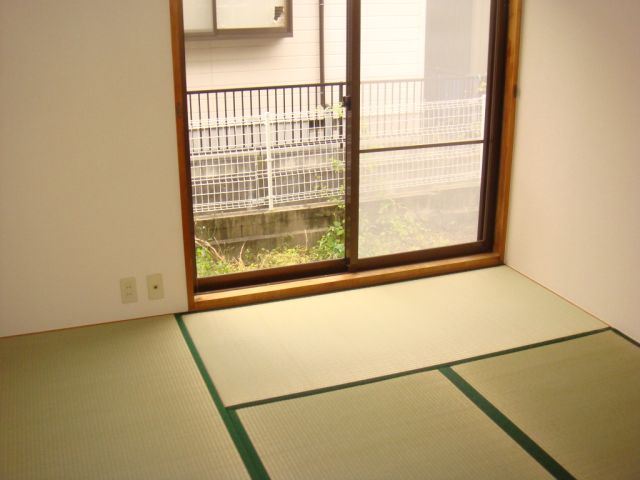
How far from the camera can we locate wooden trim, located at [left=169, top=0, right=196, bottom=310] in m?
3.36

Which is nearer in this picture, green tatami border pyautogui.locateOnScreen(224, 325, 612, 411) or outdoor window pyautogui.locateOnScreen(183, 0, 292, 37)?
green tatami border pyautogui.locateOnScreen(224, 325, 612, 411)

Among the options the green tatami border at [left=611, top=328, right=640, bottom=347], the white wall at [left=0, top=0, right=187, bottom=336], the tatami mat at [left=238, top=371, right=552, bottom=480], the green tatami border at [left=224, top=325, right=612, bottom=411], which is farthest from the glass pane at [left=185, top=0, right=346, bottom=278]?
the green tatami border at [left=611, top=328, right=640, bottom=347]

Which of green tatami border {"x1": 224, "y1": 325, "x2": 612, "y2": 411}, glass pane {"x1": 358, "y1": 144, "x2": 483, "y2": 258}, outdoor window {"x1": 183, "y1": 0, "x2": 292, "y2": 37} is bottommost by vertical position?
green tatami border {"x1": 224, "y1": 325, "x2": 612, "y2": 411}

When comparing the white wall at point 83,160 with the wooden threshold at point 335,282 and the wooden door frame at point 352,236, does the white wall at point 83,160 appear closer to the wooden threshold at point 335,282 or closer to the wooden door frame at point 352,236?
the wooden door frame at point 352,236

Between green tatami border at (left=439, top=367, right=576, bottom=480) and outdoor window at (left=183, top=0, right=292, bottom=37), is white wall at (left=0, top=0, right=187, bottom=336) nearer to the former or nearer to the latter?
outdoor window at (left=183, top=0, right=292, bottom=37)

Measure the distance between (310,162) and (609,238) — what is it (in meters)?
1.78

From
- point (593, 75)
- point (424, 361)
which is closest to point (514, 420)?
point (424, 361)

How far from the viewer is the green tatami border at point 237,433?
8.19ft

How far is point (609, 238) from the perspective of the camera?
3.58 m

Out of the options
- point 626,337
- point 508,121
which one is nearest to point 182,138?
point 508,121

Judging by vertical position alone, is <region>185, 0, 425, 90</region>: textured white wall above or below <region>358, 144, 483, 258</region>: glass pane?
above

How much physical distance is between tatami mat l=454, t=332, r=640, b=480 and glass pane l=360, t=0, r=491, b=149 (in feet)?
4.66

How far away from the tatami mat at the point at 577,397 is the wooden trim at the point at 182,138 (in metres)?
1.42

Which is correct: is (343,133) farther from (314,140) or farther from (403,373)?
(403,373)
